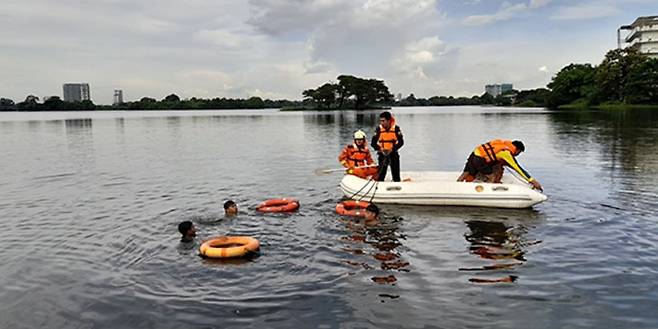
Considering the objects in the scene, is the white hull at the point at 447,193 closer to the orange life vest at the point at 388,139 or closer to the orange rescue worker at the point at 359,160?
the orange rescue worker at the point at 359,160

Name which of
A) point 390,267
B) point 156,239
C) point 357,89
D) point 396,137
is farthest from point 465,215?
point 357,89

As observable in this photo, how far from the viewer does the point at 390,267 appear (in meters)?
8.04

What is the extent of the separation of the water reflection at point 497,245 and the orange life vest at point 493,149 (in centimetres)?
209

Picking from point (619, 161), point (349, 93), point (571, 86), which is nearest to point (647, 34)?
point (571, 86)

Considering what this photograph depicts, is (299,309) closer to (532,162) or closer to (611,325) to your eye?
(611,325)

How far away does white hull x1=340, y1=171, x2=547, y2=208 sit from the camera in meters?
11.5

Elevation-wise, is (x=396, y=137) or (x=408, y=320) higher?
(x=396, y=137)

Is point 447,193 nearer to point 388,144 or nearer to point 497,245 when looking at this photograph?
point 388,144

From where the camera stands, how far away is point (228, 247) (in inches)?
344

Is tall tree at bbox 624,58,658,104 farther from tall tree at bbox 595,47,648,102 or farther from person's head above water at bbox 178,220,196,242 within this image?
person's head above water at bbox 178,220,196,242

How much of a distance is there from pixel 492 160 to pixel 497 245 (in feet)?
12.0

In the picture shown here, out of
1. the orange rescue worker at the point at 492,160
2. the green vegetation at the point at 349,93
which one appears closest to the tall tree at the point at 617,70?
the green vegetation at the point at 349,93

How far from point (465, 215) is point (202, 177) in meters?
9.84

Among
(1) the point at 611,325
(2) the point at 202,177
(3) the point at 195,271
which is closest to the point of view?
(1) the point at 611,325
